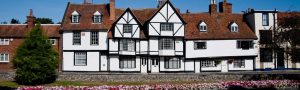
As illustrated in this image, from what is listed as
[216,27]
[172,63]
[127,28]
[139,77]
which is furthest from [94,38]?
[216,27]

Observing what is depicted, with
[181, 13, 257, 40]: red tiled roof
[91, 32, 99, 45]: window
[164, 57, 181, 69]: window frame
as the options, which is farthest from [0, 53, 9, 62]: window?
[181, 13, 257, 40]: red tiled roof

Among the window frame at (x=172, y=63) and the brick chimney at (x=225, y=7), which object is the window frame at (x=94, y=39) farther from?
the brick chimney at (x=225, y=7)

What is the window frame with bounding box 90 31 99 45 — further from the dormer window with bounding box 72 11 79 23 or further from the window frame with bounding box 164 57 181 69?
the window frame with bounding box 164 57 181 69

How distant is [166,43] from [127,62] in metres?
5.59

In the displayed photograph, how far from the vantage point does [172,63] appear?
52.6m

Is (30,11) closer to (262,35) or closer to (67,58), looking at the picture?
(67,58)

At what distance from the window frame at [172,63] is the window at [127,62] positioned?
428 cm

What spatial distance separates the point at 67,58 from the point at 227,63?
21.1m

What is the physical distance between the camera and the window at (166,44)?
51.5 metres

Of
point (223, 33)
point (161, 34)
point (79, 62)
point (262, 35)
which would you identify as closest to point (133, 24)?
point (161, 34)

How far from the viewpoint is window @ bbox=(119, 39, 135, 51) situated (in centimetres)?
5034

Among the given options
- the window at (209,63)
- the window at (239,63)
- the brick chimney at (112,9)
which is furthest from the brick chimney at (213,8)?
the brick chimney at (112,9)

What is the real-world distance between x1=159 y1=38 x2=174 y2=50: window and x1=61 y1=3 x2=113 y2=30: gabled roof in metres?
7.00

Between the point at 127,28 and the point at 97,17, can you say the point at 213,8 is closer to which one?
the point at 127,28
